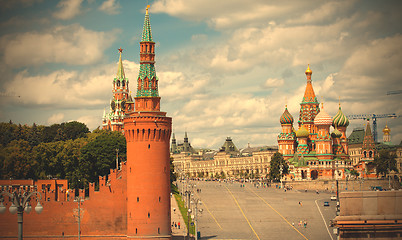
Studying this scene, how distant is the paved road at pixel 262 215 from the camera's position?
98188mm

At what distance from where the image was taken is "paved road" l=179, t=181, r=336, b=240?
98.2 meters

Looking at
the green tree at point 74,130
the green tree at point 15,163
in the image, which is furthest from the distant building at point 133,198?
the green tree at point 74,130

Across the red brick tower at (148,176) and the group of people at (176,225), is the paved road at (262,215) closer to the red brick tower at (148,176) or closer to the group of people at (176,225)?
the group of people at (176,225)

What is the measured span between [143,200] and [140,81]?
15.8 m

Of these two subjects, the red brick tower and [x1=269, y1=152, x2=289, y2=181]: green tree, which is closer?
the red brick tower

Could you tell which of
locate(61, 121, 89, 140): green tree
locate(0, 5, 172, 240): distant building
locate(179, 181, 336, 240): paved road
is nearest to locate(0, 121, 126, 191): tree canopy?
locate(179, 181, 336, 240): paved road

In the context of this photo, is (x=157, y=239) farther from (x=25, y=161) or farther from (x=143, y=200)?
(x=25, y=161)

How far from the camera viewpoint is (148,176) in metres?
83.9

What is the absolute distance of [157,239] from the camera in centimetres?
8269

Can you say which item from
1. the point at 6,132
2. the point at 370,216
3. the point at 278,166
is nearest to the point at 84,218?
the point at 370,216

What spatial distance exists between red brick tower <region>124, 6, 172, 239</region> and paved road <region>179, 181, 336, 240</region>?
42.0 ft

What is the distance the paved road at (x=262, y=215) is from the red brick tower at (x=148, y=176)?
1281cm

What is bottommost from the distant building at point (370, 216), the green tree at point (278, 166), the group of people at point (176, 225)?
the group of people at point (176, 225)

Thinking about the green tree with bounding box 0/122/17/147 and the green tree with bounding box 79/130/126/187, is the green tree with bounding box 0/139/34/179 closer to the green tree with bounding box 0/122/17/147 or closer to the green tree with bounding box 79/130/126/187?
the green tree with bounding box 79/130/126/187
